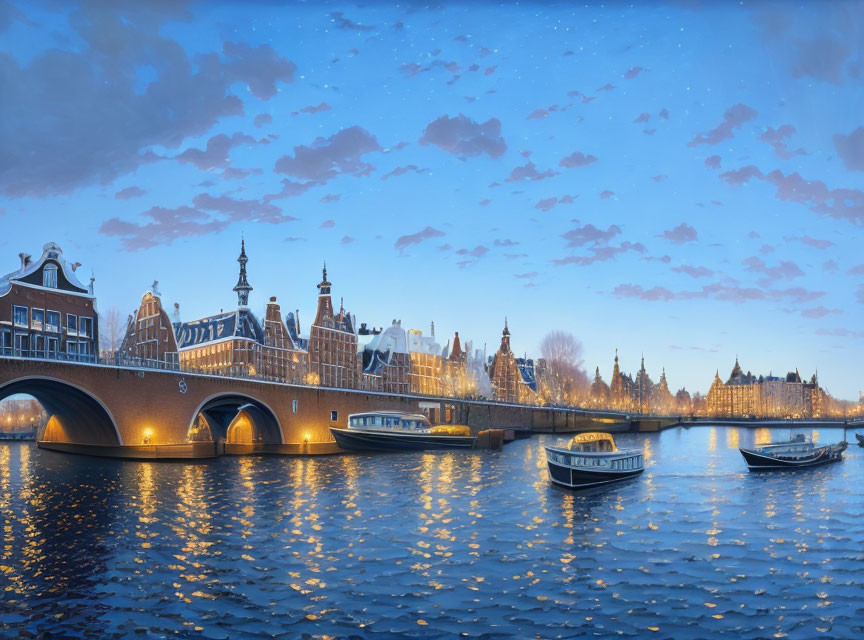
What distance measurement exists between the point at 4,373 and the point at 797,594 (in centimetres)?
6694

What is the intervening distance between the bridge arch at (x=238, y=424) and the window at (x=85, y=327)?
1859 centimetres

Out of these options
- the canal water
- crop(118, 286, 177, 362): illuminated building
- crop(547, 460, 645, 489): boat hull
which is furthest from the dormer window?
crop(547, 460, 645, 489): boat hull

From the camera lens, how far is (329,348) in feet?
432

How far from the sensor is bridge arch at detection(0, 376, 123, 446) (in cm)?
7300

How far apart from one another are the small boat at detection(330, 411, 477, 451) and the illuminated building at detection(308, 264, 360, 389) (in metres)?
24.4

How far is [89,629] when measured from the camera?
85.4 feet

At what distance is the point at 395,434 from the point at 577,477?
40809mm

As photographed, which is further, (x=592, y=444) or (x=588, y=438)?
(x=588, y=438)

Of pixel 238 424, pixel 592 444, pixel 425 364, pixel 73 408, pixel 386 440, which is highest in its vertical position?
pixel 425 364

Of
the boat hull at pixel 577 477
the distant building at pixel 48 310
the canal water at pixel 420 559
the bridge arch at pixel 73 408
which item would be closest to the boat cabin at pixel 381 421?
the bridge arch at pixel 73 408

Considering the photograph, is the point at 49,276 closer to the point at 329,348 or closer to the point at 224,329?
the point at 224,329

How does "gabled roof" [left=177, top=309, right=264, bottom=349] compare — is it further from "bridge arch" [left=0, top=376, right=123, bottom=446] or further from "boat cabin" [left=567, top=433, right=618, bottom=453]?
"boat cabin" [left=567, top=433, right=618, bottom=453]

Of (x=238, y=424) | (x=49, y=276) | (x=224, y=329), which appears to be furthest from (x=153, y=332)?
(x=49, y=276)

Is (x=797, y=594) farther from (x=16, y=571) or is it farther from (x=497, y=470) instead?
(x=497, y=470)
